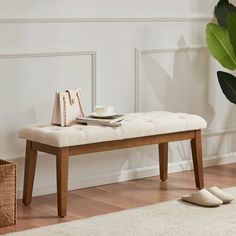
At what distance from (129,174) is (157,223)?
1.13m

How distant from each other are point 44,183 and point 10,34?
914mm

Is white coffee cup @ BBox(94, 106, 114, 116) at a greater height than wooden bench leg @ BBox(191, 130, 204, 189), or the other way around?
white coffee cup @ BBox(94, 106, 114, 116)

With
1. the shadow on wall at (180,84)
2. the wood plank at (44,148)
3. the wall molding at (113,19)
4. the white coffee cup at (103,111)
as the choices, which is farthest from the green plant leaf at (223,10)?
the wood plank at (44,148)

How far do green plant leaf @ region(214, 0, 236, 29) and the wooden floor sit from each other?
3.41 ft

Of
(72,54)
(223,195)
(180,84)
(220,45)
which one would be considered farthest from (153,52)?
(223,195)

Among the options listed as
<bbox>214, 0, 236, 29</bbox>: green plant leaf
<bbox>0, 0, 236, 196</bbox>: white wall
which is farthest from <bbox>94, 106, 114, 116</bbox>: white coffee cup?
<bbox>214, 0, 236, 29</bbox>: green plant leaf

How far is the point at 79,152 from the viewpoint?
3834 millimetres

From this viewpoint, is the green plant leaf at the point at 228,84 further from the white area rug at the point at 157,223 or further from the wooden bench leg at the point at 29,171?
the wooden bench leg at the point at 29,171

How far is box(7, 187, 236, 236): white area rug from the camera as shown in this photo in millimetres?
3416

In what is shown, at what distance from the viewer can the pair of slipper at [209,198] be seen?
12.8 ft

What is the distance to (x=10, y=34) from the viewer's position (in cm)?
403

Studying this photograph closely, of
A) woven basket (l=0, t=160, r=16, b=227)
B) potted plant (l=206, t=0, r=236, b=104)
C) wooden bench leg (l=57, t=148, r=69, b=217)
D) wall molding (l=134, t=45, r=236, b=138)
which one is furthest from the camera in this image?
wall molding (l=134, t=45, r=236, b=138)

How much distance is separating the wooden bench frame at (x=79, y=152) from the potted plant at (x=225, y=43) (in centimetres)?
52

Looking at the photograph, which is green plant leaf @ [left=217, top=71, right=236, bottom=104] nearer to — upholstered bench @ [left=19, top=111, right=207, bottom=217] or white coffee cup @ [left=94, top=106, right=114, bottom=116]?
upholstered bench @ [left=19, top=111, right=207, bottom=217]
